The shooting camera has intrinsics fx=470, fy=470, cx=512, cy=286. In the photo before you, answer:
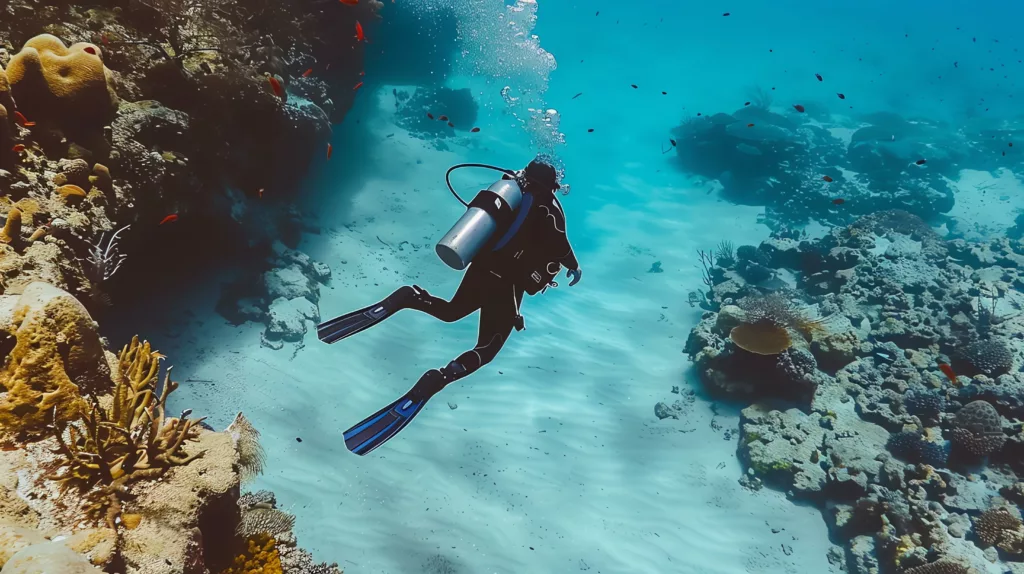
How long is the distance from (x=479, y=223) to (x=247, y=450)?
2.46 meters

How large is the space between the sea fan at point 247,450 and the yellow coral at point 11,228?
2.24 metres

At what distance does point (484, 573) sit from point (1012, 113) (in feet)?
142

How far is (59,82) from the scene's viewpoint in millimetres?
4461

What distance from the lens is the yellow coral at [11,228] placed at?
3572mm

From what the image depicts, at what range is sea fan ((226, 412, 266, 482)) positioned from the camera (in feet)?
11.3

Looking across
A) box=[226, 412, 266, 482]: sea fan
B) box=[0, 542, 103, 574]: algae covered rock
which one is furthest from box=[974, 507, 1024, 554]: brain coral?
box=[0, 542, 103, 574]: algae covered rock

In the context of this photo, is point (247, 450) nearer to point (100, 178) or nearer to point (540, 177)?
point (540, 177)

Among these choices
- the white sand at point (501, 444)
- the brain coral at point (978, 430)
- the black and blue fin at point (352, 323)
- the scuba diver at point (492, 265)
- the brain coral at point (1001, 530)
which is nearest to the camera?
the scuba diver at point (492, 265)

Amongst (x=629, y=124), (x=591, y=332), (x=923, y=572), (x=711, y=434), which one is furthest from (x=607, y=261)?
(x=629, y=124)

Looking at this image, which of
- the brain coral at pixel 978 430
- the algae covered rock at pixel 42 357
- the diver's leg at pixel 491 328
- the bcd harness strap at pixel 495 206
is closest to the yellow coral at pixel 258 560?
the algae covered rock at pixel 42 357

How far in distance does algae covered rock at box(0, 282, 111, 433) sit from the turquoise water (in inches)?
152

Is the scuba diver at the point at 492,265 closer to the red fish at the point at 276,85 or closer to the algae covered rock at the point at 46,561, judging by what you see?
the algae covered rock at the point at 46,561

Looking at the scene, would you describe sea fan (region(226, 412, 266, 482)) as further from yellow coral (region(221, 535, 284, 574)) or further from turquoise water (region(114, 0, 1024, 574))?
turquoise water (region(114, 0, 1024, 574))

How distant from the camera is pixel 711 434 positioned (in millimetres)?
8609
